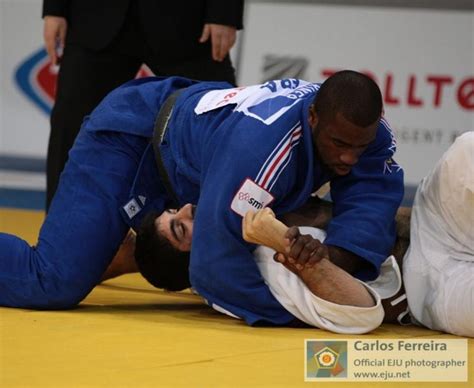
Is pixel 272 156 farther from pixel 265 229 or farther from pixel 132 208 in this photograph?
→ pixel 132 208

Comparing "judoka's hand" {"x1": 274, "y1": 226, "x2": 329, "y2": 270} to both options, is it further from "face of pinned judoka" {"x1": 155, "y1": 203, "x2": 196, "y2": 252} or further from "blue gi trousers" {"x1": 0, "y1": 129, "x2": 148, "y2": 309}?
"blue gi trousers" {"x1": 0, "y1": 129, "x2": 148, "y2": 309}

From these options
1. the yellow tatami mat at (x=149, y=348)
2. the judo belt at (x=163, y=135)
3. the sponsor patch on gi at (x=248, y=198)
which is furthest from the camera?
the judo belt at (x=163, y=135)

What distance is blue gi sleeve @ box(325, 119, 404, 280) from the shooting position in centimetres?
362

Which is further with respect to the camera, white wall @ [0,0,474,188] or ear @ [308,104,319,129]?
white wall @ [0,0,474,188]

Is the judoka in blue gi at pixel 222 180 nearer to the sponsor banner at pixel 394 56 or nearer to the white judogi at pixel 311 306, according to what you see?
the white judogi at pixel 311 306

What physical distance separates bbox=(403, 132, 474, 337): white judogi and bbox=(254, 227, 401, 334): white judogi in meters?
0.16

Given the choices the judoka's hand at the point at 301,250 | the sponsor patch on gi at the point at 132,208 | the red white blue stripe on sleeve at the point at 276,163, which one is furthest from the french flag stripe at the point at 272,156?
the sponsor patch on gi at the point at 132,208

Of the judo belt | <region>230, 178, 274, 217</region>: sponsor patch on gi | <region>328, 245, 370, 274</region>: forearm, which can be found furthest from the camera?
the judo belt

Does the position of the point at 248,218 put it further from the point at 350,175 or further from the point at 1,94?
the point at 1,94

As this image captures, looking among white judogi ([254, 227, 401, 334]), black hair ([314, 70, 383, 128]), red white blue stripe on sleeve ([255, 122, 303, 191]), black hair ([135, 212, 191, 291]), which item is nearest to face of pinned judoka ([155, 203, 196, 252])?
black hair ([135, 212, 191, 291])

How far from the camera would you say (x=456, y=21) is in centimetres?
779

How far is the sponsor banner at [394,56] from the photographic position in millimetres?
7793

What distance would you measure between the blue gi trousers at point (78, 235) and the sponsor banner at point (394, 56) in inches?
156

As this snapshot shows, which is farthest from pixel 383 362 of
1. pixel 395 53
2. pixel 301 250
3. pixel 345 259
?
pixel 395 53
